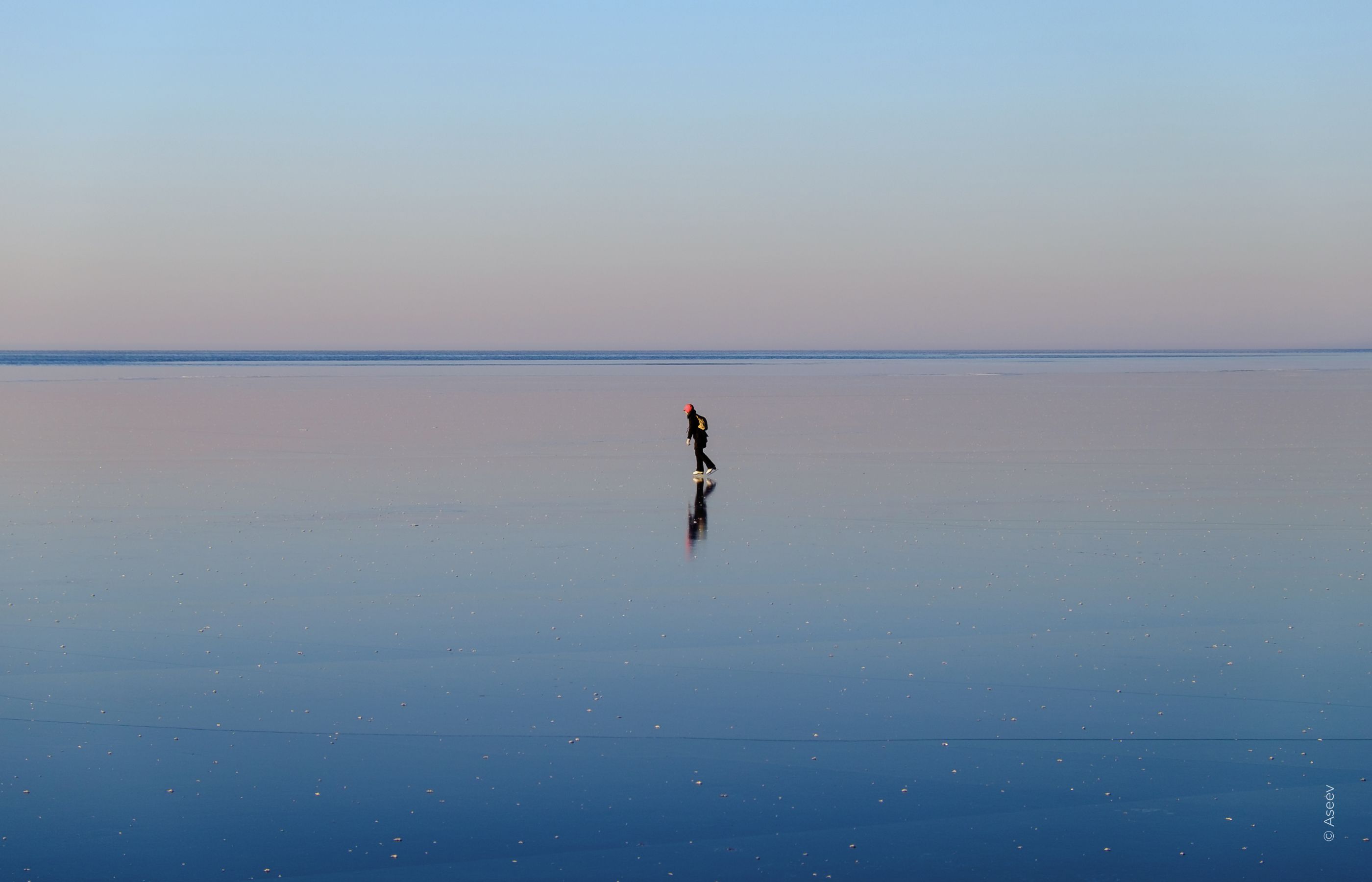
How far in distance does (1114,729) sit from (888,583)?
4.47 meters

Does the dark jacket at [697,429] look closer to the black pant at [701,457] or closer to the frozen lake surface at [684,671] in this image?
the black pant at [701,457]

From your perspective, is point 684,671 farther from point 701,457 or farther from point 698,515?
point 701,457

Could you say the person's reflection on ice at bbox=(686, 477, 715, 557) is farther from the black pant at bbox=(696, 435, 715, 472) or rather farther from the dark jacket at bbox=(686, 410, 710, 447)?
the dark jacket at bbox=(686, 410, 710, 447)

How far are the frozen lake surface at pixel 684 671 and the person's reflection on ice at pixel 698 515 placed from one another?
0.51ft

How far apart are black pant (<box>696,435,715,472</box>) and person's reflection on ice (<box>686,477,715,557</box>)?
1.52 feet

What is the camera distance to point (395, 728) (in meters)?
8.46

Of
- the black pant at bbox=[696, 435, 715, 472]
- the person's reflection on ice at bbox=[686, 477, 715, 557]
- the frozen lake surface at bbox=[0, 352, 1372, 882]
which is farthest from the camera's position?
the black pant at bbox=[696, 435, 715, 472]

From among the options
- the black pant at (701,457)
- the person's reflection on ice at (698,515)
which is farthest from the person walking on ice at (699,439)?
the person's reflection on ice at (698,515)

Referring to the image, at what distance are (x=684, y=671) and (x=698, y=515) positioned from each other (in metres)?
7.61

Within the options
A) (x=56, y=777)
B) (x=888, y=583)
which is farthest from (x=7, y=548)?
(x=888, y=583)

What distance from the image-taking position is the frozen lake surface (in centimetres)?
678

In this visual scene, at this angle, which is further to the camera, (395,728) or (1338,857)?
(395,728)

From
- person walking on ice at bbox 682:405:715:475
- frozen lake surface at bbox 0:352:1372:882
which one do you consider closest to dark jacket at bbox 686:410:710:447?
person walking on ice at bbox 682:405:715:475

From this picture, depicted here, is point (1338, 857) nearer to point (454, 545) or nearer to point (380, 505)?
point (454, 545)
